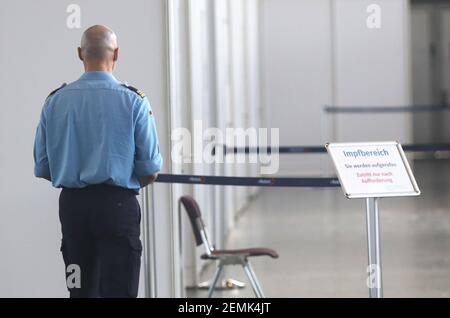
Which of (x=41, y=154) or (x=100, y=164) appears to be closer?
(x=100, y=164)

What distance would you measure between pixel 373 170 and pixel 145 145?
1079mm

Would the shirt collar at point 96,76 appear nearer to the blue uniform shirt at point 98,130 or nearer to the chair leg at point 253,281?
the blue uniform shirt at point 98,130

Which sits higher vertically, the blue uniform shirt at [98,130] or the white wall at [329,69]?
the white wall at [329,69]

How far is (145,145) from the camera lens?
169 inches

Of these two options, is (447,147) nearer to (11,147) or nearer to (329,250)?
(329,250)

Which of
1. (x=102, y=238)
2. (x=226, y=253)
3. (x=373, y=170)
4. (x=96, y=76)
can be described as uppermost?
(x=96, y=76)

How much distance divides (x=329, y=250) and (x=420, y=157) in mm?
10064

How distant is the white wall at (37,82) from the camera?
5.81 m

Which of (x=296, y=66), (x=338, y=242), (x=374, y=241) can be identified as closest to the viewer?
(x=374, y=241)

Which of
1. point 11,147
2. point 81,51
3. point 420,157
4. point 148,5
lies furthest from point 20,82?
point 420,157

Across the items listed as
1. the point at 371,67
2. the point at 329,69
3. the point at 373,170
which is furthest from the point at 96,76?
the point at 371,67

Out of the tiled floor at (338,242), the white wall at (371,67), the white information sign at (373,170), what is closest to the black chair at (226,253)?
the tiled floor at (338,242)

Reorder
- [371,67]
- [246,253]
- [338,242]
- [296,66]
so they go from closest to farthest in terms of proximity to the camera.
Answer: [246,253] < [338,242] < [371,67] < [296,66]

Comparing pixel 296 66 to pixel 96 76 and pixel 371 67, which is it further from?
pixel 96 76
